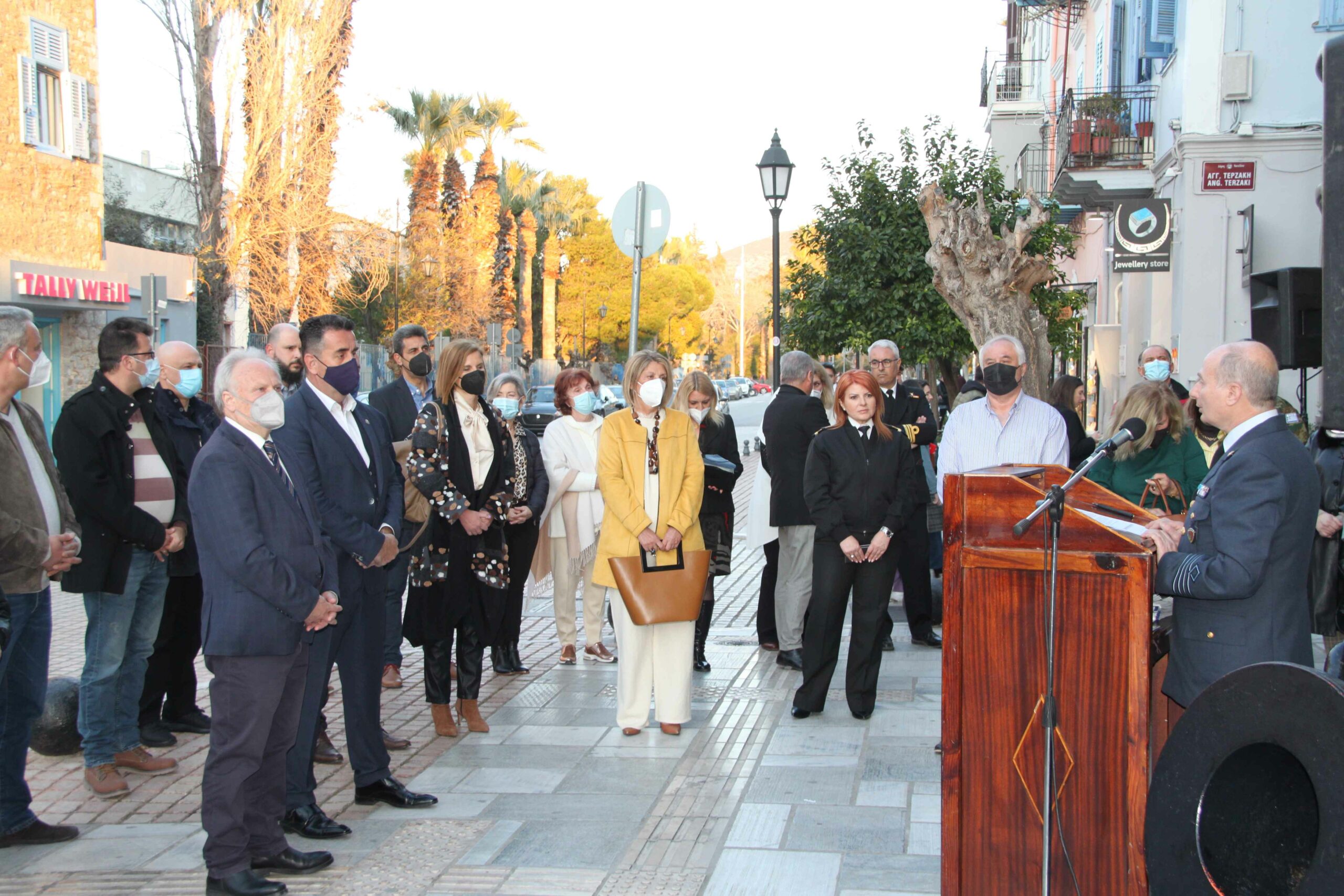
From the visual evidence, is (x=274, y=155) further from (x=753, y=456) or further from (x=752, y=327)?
(x=752, y=327)

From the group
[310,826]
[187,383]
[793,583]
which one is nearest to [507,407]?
[187,383]

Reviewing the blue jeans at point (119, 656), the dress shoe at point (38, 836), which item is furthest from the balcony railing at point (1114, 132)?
the dress shoe at point (38, 836)

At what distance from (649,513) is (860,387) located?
4.42 feet

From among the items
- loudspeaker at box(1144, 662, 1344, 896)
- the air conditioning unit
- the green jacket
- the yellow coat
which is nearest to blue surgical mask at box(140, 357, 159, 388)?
the yellow coat

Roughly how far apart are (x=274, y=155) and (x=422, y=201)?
2235cm

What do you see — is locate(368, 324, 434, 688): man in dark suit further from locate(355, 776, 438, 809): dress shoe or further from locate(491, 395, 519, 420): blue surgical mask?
locate(355, 776, 438, 809): dress shoe

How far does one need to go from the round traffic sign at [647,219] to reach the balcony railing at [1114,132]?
1159 cm

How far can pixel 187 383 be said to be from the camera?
627 cm

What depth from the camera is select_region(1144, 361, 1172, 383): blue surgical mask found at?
9.02m

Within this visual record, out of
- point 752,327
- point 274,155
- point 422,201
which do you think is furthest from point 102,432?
point 752,327

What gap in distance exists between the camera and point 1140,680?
143 inches

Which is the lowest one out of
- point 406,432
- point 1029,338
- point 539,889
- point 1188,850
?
point 539,889

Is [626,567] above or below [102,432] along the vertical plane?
below

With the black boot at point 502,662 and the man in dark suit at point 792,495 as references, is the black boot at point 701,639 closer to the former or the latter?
the man in dark suit at point 792,495
